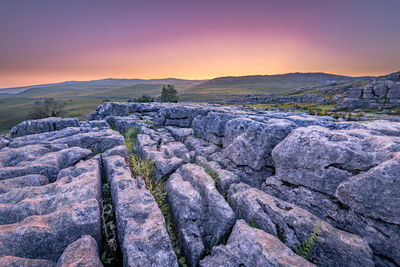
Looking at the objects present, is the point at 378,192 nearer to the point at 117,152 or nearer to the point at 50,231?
the point at 50,231

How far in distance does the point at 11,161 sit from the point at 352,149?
15414mm

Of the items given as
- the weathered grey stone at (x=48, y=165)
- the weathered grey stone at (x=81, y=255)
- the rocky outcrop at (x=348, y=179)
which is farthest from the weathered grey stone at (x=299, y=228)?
the weathered grey stone at (x=48, y=165)

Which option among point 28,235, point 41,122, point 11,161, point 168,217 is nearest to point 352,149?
point 168,217

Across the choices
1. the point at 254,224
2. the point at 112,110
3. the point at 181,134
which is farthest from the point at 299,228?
the point at 112,110

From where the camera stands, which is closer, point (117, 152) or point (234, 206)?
point (234, 206)

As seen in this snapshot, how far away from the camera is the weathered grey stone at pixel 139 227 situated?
165 inches

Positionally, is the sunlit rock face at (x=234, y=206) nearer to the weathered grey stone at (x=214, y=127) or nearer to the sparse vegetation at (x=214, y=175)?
the sparse vegetation at (x=214, y=175)

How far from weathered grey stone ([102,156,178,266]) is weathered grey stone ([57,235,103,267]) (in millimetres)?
703

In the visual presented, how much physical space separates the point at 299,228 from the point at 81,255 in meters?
6.35

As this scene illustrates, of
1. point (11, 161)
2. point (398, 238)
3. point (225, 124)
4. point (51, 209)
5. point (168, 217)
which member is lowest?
point (168, 217)

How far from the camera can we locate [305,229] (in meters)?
5.31

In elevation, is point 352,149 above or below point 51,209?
above

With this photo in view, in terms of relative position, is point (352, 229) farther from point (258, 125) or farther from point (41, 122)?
point (41, 122)

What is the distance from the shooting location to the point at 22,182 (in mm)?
6730
